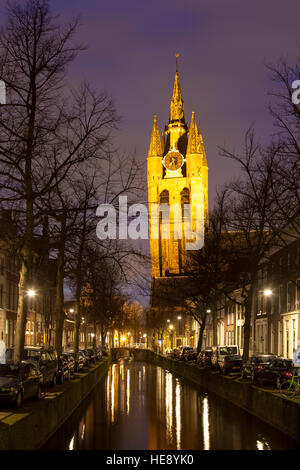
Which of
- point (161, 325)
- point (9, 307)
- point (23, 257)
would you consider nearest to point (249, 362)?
point (23, 257)

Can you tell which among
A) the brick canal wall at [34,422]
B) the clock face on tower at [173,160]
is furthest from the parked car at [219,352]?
the clock face on tower at [173,160]

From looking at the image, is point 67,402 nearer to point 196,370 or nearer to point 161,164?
point 196,370

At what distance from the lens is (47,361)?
101 feet

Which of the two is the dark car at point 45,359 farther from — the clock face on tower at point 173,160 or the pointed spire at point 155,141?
the pointed spire at point 155,141

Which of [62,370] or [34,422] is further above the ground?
[62,370]

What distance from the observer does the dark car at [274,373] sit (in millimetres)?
33281

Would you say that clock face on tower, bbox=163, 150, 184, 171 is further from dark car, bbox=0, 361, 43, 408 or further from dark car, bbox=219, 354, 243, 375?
dark car, bbox=0, 361, 43, 408

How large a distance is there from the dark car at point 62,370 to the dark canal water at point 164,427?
1782 millimetres

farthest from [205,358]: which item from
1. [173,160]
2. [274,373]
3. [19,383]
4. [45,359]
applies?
[173,160]

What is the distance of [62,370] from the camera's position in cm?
3375

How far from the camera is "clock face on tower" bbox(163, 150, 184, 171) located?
187 metres

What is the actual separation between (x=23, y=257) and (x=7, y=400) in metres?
6.73

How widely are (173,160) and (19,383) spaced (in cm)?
16920

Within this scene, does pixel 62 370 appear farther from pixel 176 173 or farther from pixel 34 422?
pixel 176 173
